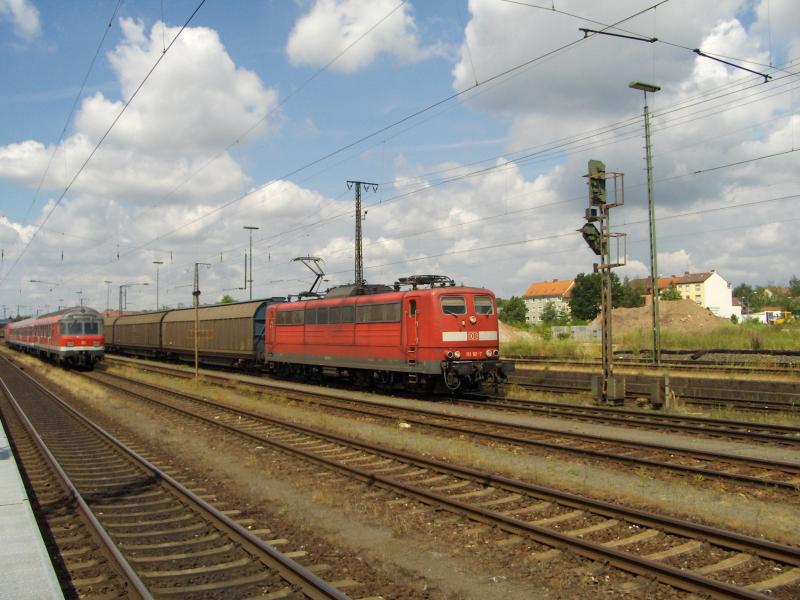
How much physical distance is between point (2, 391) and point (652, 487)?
26.5 metres

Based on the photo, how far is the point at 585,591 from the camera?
5570 mm

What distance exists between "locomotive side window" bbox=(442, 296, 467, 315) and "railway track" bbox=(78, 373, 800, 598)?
303 inches

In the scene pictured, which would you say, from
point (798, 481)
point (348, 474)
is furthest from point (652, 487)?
point (348, 474)

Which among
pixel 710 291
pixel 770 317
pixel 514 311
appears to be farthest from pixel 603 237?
pixel 710 291

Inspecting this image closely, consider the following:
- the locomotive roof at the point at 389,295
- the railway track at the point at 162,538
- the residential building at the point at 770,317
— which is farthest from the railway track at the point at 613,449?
the residential building at the point at 770,317

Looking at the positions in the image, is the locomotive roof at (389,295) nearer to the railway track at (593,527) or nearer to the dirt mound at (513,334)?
the railway track at (593,527)

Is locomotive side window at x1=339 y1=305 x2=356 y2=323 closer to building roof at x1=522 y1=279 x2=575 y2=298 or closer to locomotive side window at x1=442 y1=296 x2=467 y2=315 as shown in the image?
locomotive side window at x1=442 y1=296 x2=467 y2=315

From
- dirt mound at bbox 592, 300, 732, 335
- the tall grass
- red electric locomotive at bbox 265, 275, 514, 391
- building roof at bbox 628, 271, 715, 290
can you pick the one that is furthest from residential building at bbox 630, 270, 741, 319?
red electric locomotive at bbox 265, 275, 514, 391

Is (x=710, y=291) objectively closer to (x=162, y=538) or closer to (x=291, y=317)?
(x=291, y=317)

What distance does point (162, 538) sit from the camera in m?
7.34

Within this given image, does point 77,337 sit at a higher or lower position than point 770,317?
lower

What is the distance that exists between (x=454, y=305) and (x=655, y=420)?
21.8 ft

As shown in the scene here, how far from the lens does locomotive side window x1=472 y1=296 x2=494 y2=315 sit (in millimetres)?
19766

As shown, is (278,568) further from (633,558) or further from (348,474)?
(348,474)
